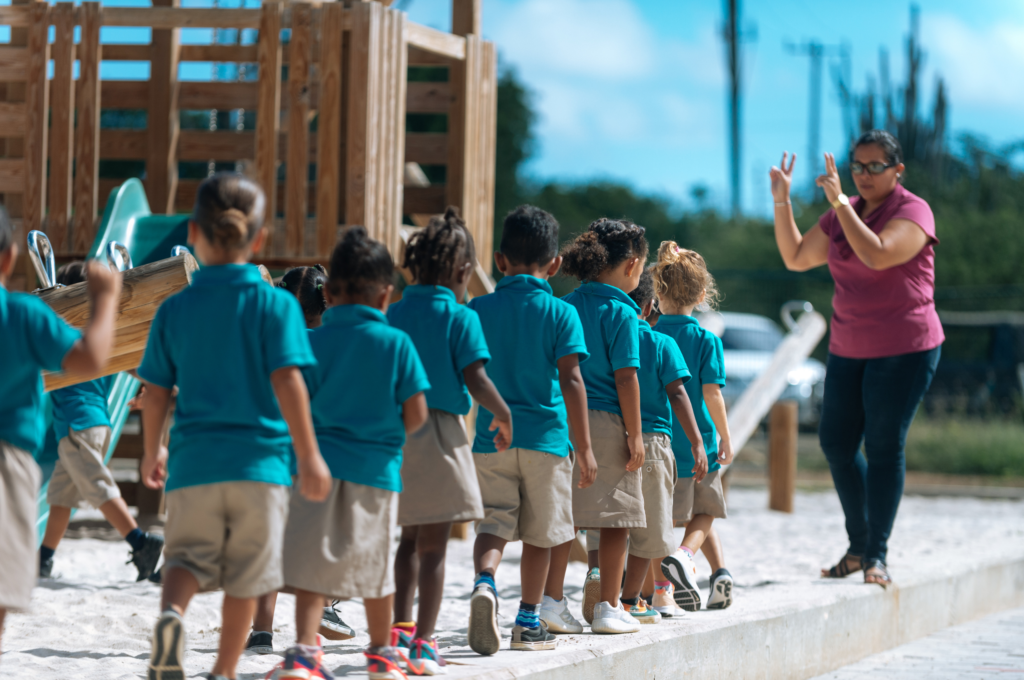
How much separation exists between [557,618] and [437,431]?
3.45 ft

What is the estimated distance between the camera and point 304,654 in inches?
110

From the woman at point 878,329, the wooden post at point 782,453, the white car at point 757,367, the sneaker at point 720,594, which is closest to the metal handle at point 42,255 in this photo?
the sneaker at point 720,594

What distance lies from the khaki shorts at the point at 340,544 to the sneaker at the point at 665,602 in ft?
5.96

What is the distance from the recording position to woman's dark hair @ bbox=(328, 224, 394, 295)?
3.03 metres

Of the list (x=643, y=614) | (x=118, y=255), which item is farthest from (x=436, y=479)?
(x=118, y=255)

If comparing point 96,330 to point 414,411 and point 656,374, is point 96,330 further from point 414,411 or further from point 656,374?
point 656,374

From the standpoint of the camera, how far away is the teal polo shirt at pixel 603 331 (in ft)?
12.7

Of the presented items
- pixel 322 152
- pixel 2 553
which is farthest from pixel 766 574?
pixel 2 553

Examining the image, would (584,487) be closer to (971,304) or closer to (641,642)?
(641,642)

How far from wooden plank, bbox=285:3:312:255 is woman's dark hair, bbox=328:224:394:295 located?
3749 millimetres

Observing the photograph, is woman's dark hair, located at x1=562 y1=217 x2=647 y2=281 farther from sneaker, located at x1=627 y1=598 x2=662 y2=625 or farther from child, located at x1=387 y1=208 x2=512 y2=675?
sneaker, located at x1=627 y1=598 x2=662 y2=625

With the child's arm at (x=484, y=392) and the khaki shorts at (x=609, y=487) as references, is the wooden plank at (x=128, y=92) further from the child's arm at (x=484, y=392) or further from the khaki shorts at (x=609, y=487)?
the child's arm at (x=484, y=392)

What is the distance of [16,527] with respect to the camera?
101 inches

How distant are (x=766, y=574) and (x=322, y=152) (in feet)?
11.5
